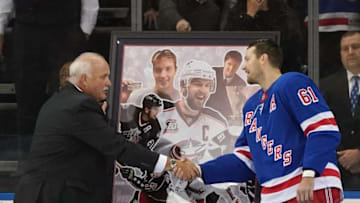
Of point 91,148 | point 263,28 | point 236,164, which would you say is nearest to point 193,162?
point 236,164

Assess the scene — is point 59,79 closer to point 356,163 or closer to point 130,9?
point 130,9

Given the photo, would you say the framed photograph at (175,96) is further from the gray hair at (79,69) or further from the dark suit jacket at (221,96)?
the gray hair at (79,69)

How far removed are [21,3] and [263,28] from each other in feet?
6.39

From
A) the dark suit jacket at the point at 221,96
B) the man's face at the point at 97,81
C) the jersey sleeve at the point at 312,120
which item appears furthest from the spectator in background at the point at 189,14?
the jersey sleeve at the point at 312,120

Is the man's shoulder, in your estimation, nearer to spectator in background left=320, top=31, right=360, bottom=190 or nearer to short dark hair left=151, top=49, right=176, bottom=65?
spectator in background left=320, top=31, right=360, bottom=190

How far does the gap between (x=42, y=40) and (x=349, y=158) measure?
2633mm

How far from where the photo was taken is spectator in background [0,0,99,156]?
7.42m

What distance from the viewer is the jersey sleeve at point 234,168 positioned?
18.5ft

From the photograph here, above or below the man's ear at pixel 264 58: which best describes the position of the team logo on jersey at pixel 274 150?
below

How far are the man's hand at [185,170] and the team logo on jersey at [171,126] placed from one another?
28 cm

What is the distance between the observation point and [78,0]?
7.47 m

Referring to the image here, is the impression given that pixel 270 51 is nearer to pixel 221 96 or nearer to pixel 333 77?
pixel 221 96

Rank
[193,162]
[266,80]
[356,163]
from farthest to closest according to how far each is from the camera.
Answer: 1. [356,163]
2. [193,162]
3. [266,80]

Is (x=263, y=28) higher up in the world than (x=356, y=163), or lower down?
higher up
